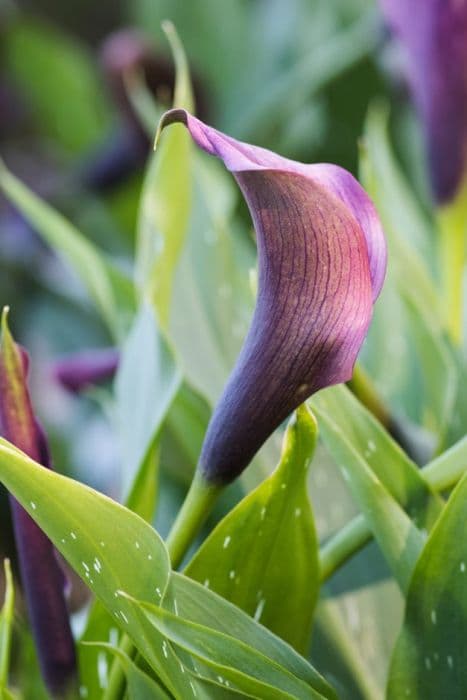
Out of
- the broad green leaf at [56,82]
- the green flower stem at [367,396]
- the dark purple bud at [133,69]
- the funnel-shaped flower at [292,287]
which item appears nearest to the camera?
the funnel-shaped flower at [292,287]

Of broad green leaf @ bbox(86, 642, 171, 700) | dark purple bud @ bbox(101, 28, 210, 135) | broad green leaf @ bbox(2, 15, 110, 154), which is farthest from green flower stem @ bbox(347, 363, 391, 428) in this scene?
A: broad green leaf @ bbox(2, 15, 110, 154)

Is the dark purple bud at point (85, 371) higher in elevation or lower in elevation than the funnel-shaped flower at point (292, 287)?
lower

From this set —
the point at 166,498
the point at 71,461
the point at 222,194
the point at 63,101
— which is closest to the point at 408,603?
the point at 166,498

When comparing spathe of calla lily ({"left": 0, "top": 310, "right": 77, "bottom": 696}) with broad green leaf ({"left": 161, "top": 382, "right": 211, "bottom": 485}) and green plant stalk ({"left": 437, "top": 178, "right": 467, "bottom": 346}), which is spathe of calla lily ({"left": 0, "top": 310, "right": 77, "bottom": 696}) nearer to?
broad green leaf ({"left": 161, "top": 382, "right": 211, "bottom": 485})

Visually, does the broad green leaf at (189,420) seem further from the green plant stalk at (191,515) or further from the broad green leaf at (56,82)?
the broad green leaf at (56,82)

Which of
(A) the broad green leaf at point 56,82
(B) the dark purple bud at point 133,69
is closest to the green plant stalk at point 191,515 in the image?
(B) the dark purple bud at point 133,69

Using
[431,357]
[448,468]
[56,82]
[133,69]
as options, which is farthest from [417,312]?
[56,82]
